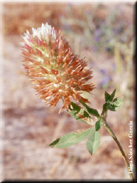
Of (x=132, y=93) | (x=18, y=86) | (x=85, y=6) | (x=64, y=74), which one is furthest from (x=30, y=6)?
(x=64, y=74)

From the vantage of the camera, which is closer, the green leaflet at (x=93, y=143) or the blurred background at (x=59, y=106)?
the green leaflet at (x=93, y=143)

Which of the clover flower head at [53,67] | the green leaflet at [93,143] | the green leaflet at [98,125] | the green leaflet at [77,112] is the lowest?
the green leaflet at [93,143]

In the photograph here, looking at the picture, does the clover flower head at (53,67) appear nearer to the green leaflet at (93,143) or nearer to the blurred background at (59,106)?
the green leaflet at (93,143)

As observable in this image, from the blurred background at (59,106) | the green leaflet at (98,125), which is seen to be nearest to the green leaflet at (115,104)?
the green leaflet at (98,125)

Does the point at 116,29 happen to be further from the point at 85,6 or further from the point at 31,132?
the point at 31,132

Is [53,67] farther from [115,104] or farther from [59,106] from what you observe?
[59,106]

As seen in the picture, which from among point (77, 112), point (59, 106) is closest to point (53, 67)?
point (77, 112)

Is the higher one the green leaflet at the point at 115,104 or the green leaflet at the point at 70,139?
the green leaflet at the point at 115,104
